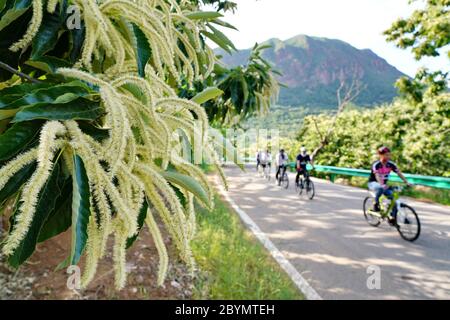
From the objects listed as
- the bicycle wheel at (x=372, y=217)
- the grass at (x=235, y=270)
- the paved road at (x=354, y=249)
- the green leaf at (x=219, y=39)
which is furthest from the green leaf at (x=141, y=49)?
the bicycle wheel at (x=372, y=217)

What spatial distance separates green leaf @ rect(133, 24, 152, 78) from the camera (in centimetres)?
82

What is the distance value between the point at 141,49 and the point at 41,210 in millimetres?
445

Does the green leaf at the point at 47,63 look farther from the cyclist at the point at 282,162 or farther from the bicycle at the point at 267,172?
the bicycle at the point at 267,172

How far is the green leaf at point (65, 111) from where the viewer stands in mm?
597

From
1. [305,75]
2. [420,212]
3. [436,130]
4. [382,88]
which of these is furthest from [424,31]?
[305,75]

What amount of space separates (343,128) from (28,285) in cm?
2070

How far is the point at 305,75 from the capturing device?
99812 mm

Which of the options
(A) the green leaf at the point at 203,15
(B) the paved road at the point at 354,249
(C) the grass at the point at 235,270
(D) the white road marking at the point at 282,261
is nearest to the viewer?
(A) the green leaf at the point at 203,15

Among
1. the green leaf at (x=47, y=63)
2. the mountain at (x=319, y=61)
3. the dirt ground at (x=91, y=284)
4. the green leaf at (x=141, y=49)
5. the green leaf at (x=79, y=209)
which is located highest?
the mountain at (x=319, y=61)

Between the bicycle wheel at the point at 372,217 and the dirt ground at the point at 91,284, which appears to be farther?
the bicycle wheel at the point at 372,217

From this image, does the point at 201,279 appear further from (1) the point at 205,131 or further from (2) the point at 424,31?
(2) the point at 424,31

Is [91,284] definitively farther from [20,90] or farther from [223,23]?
[20,90]

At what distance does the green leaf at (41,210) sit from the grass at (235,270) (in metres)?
2.69

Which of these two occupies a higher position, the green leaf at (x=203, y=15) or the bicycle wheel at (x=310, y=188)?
the green leaf at (x=203, y=15)
